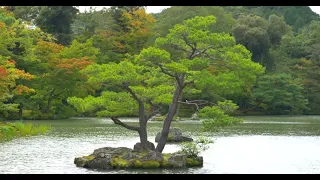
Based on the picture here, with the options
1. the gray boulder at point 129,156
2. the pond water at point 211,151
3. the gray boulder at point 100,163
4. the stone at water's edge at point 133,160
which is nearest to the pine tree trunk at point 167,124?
the stone at water's edge at point 133,160

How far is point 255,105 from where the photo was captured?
4684 cm

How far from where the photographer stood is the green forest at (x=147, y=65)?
15.1m

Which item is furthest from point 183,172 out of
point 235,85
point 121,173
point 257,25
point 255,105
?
point 257,25

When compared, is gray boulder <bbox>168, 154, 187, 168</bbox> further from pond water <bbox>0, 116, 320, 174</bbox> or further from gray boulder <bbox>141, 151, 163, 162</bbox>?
pond water <bbox>0, 116, 320, 174</bbox>

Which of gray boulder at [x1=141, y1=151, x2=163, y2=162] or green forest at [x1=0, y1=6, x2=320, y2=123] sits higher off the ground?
green forest at [x1=0, y1=6, x2=320, y2=123]

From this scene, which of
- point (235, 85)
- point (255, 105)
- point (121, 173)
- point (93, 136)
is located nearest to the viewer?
point (121, 173)

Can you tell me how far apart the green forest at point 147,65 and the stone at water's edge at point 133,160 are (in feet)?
4.45

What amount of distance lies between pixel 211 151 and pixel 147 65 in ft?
14.2

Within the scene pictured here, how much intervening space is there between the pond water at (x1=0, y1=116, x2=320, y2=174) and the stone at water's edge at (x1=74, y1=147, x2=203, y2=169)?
1.13 feet

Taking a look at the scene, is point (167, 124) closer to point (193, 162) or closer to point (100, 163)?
point (193, 162)

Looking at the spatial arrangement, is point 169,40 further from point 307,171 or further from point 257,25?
point 257,25

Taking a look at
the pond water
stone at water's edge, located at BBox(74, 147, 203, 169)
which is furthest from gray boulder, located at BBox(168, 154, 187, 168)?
the pond water

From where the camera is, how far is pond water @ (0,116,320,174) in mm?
13875

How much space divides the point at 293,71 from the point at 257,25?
17.6 ft
